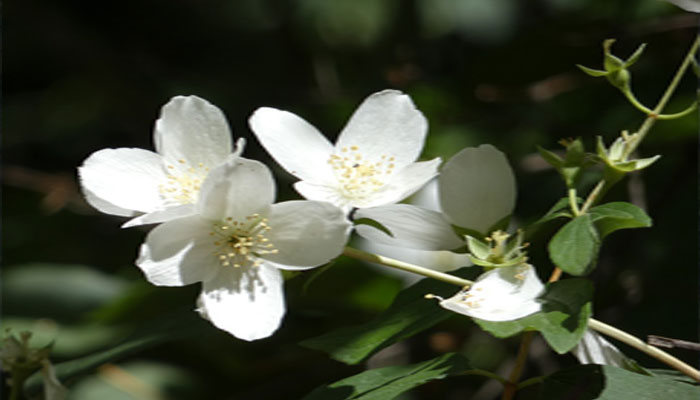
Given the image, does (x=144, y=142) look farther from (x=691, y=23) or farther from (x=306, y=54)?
(x=691, y=23)

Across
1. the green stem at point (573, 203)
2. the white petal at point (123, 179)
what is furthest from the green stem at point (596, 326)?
the white petal at point (123, 179)

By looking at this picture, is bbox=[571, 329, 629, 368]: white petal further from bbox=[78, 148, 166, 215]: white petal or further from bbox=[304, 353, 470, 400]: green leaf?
bbox=[78, 148, 166, 215]: white petal

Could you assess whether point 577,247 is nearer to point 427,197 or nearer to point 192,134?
point 192,134

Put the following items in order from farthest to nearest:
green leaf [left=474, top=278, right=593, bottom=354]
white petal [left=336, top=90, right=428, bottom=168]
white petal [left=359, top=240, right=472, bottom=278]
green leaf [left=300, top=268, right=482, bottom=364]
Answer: white petal [left=359, top=240, right=472, bottom=278], white petal [left=336, top=90, right=428, bottom=168], green leaf [left=300, top=268, right=482, bottom=364], green leaf [left=474, top=278, right=593, bottom=354]

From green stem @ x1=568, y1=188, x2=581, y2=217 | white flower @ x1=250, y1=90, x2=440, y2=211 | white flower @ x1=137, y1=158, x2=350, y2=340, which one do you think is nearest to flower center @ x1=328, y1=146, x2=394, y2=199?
white flower @ x1=250, y1=90, x2=440, y2=211

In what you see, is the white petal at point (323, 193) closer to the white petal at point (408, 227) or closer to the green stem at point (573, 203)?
the white petal at point (408, 227)

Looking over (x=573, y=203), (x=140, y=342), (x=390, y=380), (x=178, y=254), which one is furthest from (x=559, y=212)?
(x=140, y=342)

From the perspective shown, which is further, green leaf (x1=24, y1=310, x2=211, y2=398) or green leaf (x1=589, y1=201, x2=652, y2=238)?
green leaf (x1=24, y1=310, x2=211, y2=398)
